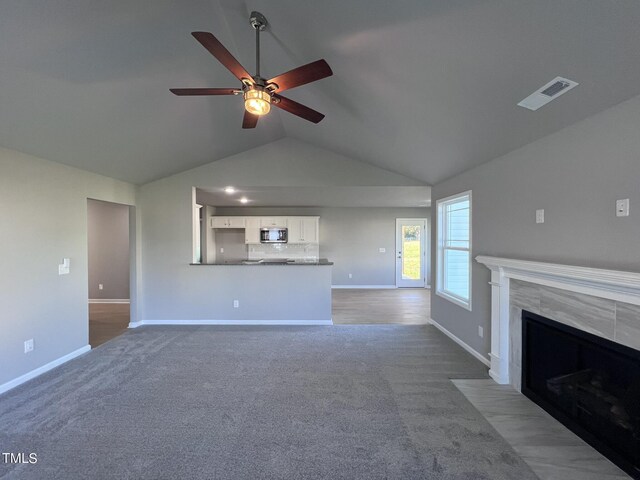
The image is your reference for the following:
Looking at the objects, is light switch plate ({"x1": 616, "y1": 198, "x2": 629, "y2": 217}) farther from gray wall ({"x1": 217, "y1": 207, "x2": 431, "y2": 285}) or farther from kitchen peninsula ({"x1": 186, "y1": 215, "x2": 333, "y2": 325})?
gray wall ({"x1": 217, "y1": 207, "x2": 431, "y2": 285})

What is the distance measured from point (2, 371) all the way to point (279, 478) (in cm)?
278

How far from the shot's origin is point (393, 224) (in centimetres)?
777

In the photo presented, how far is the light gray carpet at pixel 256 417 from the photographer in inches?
68.4

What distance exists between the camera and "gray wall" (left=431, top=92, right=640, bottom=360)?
5.41 feet

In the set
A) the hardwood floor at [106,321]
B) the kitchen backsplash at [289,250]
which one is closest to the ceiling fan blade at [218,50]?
the hardwood floor at [106,321]

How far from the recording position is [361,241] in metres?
7.78

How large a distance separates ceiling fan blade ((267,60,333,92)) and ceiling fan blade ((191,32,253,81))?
0.21m

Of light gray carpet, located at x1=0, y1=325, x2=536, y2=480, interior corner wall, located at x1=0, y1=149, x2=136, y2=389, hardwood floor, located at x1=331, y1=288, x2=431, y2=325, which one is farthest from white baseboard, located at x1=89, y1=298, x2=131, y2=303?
hardwood floor, located at x1=331, y1=288, x2=431, y2=325

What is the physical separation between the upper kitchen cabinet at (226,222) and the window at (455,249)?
4.87m

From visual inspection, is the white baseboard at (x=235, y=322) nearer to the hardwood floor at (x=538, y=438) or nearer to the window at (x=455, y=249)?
the window at (x=455, y=249)

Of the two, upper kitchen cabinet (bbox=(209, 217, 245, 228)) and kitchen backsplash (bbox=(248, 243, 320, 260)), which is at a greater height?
upper kitchen cabinet (bbox=(209, 217, 245, 228))

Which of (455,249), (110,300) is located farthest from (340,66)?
(110,300)

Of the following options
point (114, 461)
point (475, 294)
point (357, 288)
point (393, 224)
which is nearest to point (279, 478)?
point (114, 461)

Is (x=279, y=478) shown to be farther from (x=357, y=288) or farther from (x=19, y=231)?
(x=357, y=288)
